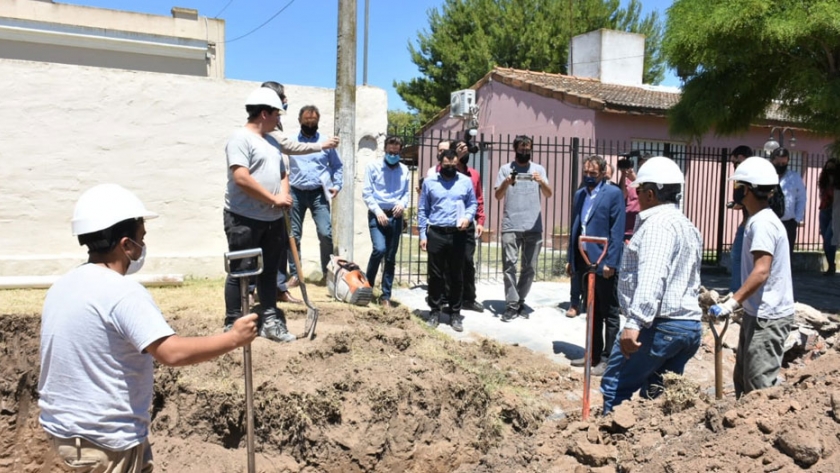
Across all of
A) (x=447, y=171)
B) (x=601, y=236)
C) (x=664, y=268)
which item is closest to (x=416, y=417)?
(x=664, y=268)

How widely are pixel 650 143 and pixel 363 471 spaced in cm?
1434

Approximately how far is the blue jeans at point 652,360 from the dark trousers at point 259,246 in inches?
103

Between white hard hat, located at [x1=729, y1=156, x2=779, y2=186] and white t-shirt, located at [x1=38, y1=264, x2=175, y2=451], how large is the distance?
137 inches

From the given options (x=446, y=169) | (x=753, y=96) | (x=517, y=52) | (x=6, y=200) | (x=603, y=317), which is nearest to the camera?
(x=603, y=317)

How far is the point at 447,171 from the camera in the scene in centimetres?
756

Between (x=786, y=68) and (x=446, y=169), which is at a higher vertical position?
(x=786, y=68)

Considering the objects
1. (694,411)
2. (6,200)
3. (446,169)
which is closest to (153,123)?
(6,200)

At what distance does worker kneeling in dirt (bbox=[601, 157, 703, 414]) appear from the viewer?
13.1 ft

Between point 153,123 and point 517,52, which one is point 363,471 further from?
point 517,52

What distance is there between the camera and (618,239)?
6.56 m

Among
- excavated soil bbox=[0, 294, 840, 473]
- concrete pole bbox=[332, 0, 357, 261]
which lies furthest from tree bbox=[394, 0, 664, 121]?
excavated soil bbox=[0, 294, 840, 473]

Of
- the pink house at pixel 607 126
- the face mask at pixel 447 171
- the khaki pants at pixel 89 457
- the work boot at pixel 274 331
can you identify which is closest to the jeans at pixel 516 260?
the face mask at pixel 447 171

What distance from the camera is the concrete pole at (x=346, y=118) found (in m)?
8.55

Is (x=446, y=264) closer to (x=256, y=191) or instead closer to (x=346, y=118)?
(x=346, y=118)
